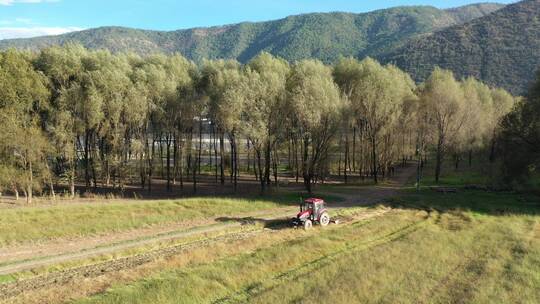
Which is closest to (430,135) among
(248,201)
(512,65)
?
(248,201)

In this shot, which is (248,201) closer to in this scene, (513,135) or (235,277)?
(235,277)

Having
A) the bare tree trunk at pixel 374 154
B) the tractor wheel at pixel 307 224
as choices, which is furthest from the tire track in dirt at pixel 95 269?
the bare tree trunk at pixel 374 154

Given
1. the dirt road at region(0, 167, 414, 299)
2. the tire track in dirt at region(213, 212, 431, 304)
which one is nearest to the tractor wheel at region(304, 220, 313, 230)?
the dirt road at region(0, 167, 414, 299)

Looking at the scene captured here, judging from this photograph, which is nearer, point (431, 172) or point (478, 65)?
point (431, 172)

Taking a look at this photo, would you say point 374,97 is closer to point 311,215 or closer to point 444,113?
point 444,113

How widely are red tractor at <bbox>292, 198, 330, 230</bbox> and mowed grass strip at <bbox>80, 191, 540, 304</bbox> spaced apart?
167 cm

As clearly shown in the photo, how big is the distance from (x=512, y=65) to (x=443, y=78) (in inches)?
4204

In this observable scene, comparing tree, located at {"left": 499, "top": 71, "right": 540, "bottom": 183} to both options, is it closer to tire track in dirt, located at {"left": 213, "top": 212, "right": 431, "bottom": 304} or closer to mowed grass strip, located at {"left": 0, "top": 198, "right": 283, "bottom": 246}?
tire track in dirt, located at {"left": 213, "top": 212, "right": 431, "bottom": 304}

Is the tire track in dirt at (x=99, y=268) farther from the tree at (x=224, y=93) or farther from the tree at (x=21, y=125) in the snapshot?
the tree at (x=21, y=125)

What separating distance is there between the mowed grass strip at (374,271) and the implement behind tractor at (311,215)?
1669 millimetres

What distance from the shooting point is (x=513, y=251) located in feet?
86.8

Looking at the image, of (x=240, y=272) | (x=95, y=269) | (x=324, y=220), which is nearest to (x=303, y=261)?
(x=240, y=272)

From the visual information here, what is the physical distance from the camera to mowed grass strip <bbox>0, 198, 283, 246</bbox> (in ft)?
100

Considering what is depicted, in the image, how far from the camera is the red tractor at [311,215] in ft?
109
